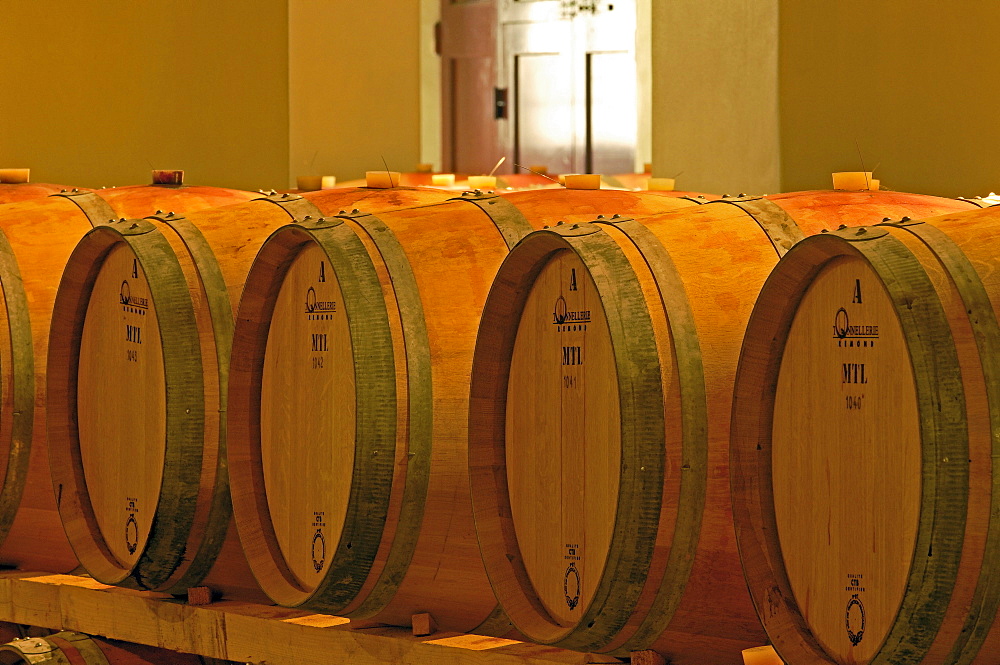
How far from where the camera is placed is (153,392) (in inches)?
137

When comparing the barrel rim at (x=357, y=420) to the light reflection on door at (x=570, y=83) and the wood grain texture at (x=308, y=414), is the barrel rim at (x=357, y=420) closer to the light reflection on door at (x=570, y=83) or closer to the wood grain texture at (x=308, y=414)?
the wood grain texture at (x=308, y=414)

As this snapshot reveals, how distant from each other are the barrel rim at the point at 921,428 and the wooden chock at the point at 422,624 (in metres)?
0.90

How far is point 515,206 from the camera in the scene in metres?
3.34

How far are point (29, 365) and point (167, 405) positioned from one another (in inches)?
26.2

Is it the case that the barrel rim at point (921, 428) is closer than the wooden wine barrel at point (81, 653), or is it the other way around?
the barrel rim at point (921, 428)

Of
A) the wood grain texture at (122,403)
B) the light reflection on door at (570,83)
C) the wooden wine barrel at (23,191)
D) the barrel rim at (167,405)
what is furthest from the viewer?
the light reflection on door at (570,83)

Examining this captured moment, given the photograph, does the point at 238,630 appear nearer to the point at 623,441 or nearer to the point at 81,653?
the point at 81,653

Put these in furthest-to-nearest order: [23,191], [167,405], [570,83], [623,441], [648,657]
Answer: [570,83] < [23,191] < [167,405] < [648,657] < [623,441]

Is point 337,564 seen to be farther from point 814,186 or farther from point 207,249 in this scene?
point 814,186

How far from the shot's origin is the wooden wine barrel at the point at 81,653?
3.55 meters

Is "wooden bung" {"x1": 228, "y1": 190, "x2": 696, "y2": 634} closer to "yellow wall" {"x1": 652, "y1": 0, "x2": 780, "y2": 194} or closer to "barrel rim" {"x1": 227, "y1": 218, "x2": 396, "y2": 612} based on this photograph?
"barrel rim" {"x1": 227, "y1": 218, "x2": 396, "y2": 612}

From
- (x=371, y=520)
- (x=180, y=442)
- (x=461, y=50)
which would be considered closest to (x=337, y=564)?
(x=371, y=520)

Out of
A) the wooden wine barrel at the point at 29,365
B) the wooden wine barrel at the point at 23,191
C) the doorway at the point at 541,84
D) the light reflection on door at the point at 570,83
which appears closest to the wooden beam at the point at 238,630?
the wooden wine barrel at the point at 29,365

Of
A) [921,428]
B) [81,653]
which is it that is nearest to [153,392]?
[81,653]
